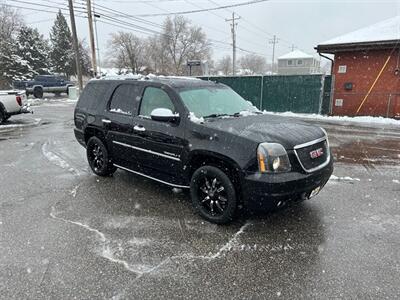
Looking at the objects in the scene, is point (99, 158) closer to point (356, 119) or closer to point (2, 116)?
point (2, 116)

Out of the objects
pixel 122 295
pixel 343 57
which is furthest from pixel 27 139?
pixel 343 57

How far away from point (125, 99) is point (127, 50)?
6211 centimetres

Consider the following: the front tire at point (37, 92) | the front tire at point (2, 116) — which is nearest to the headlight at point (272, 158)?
the front tire at point (2, 116)

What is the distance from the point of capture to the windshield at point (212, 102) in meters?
4.34

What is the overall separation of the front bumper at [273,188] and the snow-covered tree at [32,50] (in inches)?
1944

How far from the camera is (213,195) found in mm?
3947

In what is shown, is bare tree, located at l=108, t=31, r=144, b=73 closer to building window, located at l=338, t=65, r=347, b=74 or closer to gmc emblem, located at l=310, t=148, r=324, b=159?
building window, located at l=338, t=65, r=347, b=74

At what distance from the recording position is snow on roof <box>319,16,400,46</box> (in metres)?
14.9

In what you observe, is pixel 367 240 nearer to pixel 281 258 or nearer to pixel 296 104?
pixel 281 258

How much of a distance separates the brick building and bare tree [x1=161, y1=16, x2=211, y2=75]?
173ft

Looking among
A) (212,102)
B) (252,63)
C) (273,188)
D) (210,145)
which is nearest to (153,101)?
(212,102)

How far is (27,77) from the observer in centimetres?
4319

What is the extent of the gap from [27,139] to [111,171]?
5.54 metres

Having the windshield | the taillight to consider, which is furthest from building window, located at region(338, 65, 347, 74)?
the taillight
